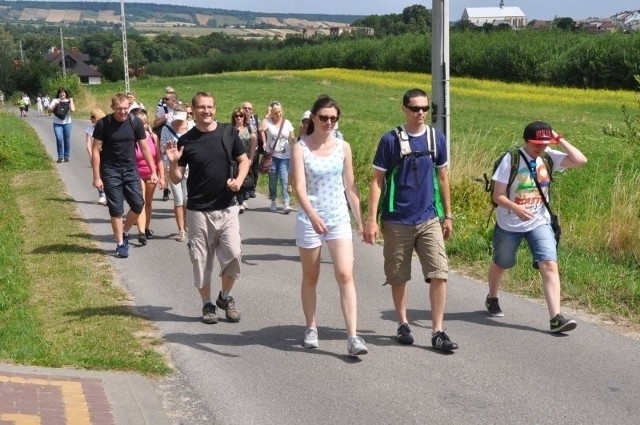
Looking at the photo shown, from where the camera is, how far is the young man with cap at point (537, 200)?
25.0 feet

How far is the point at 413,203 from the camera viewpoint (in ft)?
23.5

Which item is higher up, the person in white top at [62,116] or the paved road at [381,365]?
the person in white top at [62,116]

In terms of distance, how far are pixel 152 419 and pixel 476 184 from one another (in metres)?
9.14

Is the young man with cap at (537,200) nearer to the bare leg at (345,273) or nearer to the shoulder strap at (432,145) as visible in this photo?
the shoulder strap at (432,145)

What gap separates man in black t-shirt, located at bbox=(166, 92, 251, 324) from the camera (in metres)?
8.04

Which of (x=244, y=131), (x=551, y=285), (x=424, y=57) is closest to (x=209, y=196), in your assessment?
(x=551, y=285)

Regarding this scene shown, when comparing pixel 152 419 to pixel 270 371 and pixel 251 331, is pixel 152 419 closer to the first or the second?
pixel 270 371

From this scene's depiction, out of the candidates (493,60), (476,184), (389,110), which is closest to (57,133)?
(476,184)

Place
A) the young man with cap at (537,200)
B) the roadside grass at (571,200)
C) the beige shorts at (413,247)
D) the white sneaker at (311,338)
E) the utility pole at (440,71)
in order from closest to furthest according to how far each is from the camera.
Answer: the beige shorts at (413,247) → the white sneaker at (311,338) → the young man with cap at (537,200) → the roadside grass at (571,200) → the utility pole at (440,71)

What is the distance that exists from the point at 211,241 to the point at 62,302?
1.65 meters

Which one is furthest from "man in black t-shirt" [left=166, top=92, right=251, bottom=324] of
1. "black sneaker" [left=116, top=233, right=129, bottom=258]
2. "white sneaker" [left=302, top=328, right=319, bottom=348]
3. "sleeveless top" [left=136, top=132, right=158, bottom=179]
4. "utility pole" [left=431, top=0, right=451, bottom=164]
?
"utility pole" [left=431, top=0, right=451, bottom=164]

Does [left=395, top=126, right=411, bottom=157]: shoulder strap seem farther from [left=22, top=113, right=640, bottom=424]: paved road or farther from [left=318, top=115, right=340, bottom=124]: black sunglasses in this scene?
[left=22, top=113, right=640, bottom=424]: paved road

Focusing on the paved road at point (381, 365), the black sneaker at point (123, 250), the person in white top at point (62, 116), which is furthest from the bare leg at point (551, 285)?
the person in white top at point (62, 116)

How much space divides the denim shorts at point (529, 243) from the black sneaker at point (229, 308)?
2.20 meters
